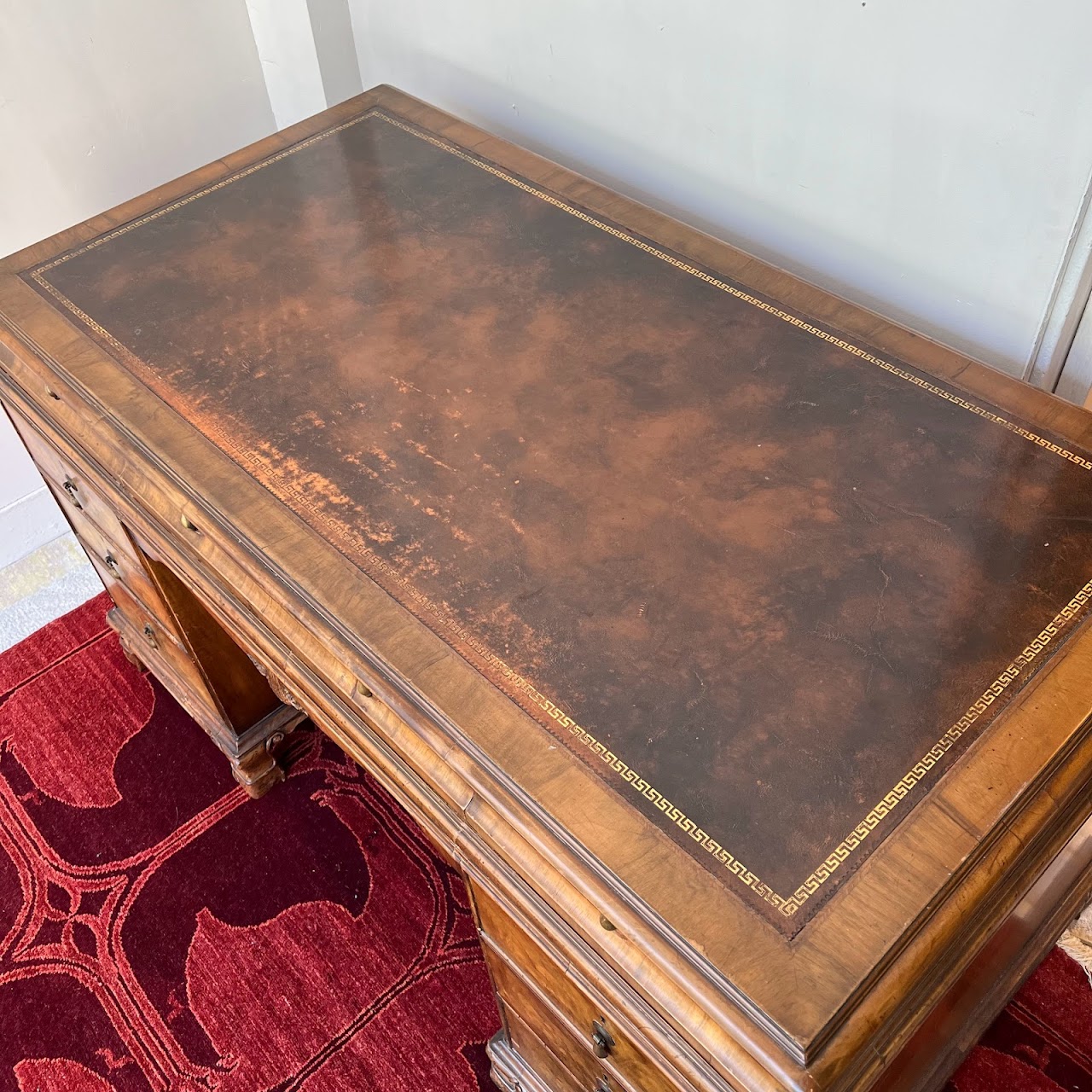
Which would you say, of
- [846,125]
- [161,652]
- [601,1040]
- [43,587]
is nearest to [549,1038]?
[601,1040]

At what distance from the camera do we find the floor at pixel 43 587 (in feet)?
6.19

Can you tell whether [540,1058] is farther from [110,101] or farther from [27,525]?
[110,101]

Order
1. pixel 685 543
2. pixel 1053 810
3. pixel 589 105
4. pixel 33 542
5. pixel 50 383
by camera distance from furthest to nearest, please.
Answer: pixel 33 542, pixel 589 105, pixel 50 383, pixel 685 543, pixel 1053 810

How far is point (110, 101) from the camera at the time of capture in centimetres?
163

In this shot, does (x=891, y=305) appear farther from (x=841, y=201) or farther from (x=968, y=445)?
(x=968, y=445)

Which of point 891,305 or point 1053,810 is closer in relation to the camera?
point 1053,810

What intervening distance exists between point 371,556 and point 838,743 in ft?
1.36

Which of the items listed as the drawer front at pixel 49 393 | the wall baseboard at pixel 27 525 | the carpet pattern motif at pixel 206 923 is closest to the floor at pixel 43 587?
the wall baseboard at pixel 27 525

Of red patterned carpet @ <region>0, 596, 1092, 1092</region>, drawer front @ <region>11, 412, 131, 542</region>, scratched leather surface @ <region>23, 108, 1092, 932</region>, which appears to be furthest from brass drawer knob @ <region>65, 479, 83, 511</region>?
red patterned carpet @ <region>0, 596, 1092, 1092</region>

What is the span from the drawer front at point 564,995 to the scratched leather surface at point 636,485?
0.69 feet

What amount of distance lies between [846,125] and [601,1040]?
879 mm

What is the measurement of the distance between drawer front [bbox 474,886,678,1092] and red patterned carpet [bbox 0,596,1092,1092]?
17.0 inches

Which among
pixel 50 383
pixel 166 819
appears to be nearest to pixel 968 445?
pixel 50 383

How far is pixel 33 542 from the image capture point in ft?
6.48
